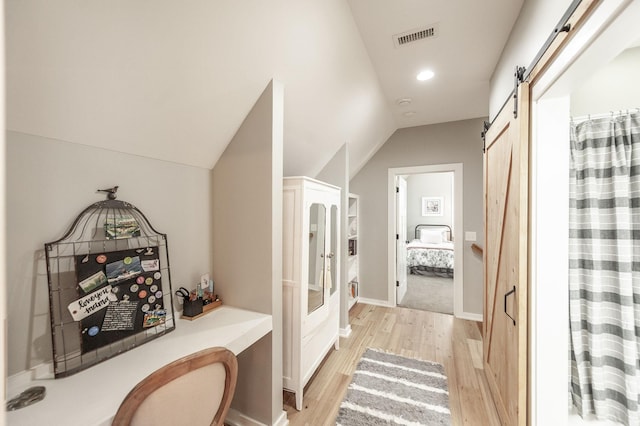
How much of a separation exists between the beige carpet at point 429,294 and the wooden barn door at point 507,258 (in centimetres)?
158

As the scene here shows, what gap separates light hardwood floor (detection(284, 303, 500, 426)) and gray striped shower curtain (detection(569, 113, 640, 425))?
639mm

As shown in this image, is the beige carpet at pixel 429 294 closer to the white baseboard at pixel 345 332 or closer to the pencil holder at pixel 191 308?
the white baseboard at pixel 345 332

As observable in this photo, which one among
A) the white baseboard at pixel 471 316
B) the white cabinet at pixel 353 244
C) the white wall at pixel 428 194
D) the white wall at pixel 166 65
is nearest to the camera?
the white wall at pixel 166 65

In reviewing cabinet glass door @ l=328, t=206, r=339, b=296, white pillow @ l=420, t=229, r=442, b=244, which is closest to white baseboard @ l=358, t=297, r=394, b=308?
cabinet glass door @ l=328, t=206, r=339, b=296

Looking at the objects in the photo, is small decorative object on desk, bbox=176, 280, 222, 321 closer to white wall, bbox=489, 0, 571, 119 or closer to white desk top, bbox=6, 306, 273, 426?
white desk top, bbox=6, 306, 273, 426

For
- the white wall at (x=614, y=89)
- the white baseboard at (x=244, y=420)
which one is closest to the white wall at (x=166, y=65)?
the white wall at (x=614, y=89)

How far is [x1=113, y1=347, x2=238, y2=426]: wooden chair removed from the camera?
0.76m

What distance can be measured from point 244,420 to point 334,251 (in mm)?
1439

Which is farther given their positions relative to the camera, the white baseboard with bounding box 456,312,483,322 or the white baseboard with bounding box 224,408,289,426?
the white baseboard with bounding box 456,312,483,322

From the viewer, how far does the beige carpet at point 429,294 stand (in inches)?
146

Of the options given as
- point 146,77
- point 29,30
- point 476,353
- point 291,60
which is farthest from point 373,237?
point 29,30

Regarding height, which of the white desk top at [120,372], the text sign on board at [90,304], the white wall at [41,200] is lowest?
the white desk top at [120,372]

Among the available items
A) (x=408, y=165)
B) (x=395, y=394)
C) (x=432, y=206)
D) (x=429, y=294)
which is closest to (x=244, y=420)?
(x=395, y=394)

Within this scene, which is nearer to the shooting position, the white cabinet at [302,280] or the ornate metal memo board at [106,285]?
the ornate metal memo board at [106,285]
